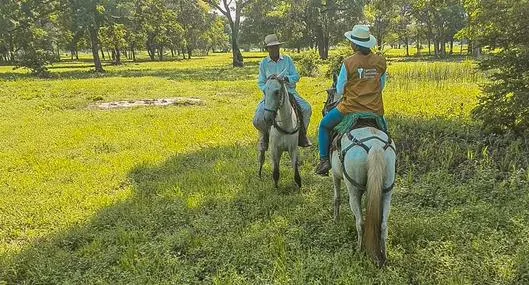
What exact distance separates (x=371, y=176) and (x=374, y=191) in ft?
0.53

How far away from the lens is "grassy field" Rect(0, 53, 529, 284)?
4.92m

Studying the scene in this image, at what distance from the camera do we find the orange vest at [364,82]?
5.09 meters

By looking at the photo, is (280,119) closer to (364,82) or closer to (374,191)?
(364,82)

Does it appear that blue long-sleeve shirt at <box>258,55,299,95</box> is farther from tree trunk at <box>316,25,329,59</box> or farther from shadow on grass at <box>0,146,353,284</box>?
tree trunk at <box>316,25,329,59</box>

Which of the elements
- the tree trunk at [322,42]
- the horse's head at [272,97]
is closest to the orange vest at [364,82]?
the horse's head at [272,97]

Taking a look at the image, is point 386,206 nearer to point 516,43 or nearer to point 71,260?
point 71,260

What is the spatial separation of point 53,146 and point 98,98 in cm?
899

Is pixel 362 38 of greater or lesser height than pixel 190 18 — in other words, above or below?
below

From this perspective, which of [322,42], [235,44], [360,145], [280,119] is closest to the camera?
[360,145]

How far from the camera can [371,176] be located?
4.48 metres

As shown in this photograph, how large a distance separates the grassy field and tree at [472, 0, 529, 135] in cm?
56

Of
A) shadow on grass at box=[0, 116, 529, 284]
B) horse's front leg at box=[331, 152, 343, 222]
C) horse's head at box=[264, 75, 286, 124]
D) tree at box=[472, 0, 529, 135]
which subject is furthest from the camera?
tree at box=[472, 0, 529, 135]

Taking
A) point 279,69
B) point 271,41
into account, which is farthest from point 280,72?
point 271,41

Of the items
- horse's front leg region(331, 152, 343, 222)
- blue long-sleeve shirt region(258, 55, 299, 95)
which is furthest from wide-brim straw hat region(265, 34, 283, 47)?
horse's front leg region(331, 152, 343, 222)
